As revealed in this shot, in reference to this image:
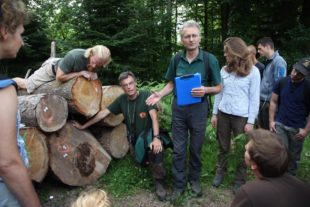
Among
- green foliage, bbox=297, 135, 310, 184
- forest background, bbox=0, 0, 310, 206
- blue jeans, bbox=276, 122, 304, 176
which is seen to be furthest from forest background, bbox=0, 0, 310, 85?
blue jeans, bbox=276, 122, 304, 176

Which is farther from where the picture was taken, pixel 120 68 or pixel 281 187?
pixel 120 68

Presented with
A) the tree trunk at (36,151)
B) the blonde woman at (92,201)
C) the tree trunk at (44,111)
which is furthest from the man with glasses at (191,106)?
the blonde woman at (92,201)

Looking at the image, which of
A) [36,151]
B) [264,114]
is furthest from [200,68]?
[36,151]

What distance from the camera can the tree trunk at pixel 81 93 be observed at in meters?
4.63

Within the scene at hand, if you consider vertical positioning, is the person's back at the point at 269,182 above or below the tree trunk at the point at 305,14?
below

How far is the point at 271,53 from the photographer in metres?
5.95

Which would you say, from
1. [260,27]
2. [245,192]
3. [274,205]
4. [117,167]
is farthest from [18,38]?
[260,27]

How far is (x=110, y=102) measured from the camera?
5.27 metres

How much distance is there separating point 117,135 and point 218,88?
1813mm

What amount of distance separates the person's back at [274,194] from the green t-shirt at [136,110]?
258 cm

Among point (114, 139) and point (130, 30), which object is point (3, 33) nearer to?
point (114, 139)

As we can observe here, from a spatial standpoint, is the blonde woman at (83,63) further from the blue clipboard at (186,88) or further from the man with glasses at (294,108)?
the man with glasses at (294,108)

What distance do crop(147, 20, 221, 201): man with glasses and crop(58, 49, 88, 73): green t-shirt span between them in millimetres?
1106

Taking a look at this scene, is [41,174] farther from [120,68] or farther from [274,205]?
[120,68]
